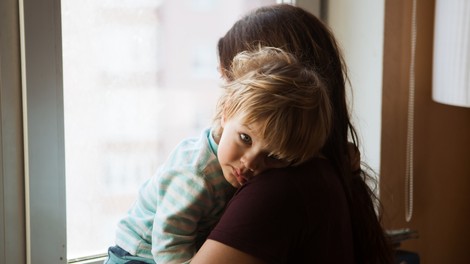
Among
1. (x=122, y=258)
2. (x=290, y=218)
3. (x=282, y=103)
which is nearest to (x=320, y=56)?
(x=282, y=103)

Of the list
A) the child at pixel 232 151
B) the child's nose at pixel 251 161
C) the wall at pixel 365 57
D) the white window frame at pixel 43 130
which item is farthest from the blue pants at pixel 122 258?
the wall at pixel 365 57

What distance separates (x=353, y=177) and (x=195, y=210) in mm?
341

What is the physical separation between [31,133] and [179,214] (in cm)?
44

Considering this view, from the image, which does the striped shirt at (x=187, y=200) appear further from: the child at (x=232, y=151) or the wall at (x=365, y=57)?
the wall at (x=365, y=57)

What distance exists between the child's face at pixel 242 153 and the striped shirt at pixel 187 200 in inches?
3.0

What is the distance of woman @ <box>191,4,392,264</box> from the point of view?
40.9 inches

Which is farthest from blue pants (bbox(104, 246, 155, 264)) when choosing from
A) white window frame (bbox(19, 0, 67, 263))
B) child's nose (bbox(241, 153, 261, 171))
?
child's nose (bbox(241, 153, 261, 171))

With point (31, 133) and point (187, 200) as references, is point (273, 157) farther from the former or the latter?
point (31, 133)

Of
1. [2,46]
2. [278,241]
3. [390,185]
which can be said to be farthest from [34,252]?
[390,185]

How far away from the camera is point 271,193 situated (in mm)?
1050

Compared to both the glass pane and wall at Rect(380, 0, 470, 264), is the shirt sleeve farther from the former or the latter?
wall at Rect(380, 0, 470, 264)

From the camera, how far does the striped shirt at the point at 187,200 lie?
1.18m

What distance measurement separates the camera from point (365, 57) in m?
1.84

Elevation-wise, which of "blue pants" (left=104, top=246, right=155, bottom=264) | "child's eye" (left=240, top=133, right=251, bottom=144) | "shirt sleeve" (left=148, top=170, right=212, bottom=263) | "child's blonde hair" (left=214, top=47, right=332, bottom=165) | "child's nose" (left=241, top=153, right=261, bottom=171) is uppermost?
"child's blonde hair" (left=214, top=47, right=332, bottom=165)
